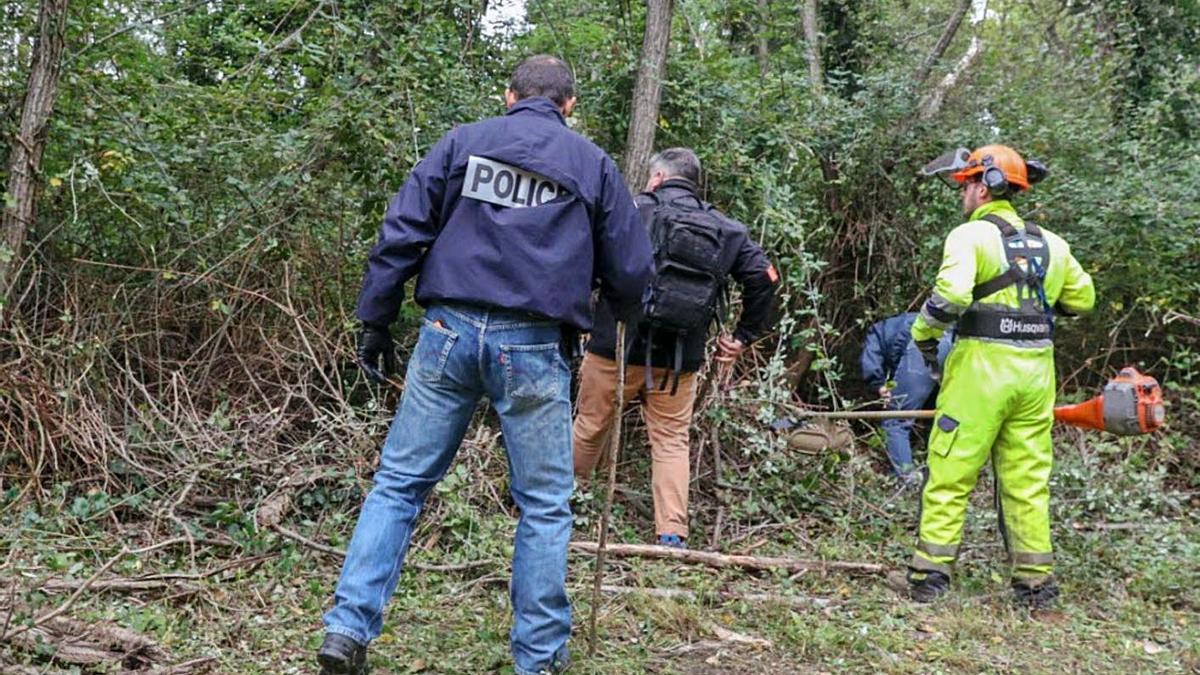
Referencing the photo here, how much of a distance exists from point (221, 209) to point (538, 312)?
3.50 m

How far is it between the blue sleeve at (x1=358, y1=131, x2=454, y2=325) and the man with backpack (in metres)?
1.86

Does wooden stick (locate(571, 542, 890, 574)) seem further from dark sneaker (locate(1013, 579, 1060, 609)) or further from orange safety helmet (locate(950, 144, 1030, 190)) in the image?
orange safety helmet (locate(950, 144, 1030, 190))

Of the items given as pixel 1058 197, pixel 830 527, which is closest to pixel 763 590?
pixel 830 527

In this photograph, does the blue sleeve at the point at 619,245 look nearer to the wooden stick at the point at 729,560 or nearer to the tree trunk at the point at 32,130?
the wooden stick at the point at 729,560

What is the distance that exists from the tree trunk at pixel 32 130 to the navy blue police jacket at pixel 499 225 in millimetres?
2974

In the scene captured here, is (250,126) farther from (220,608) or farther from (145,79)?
(220,608)

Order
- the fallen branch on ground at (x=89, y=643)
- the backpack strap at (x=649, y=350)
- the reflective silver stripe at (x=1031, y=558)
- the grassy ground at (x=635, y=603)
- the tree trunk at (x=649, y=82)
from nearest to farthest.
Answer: the fallen branch on ground at (x=89, y=643)
the grassy ground at (x=635, y=603)
the reflective silver stripe at (x=1031, y=558)
the backpack strap at (x=649, y=350)
the tree trunk at (x=649, y=82)

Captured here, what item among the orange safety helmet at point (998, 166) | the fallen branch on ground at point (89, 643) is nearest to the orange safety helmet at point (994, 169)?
the orange safety helmet at point (998, 166)

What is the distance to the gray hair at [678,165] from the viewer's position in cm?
568

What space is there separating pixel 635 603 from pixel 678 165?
2.26m

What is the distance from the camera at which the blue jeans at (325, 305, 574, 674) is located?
3621mm

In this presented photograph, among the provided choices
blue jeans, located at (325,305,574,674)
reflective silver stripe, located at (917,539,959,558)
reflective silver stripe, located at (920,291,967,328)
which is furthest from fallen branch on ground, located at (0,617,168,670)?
reflective silver stripe, located at (920,291,967,328)

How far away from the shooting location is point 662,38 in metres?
6.98

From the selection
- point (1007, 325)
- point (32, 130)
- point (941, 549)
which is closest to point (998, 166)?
point (1007, 325)
